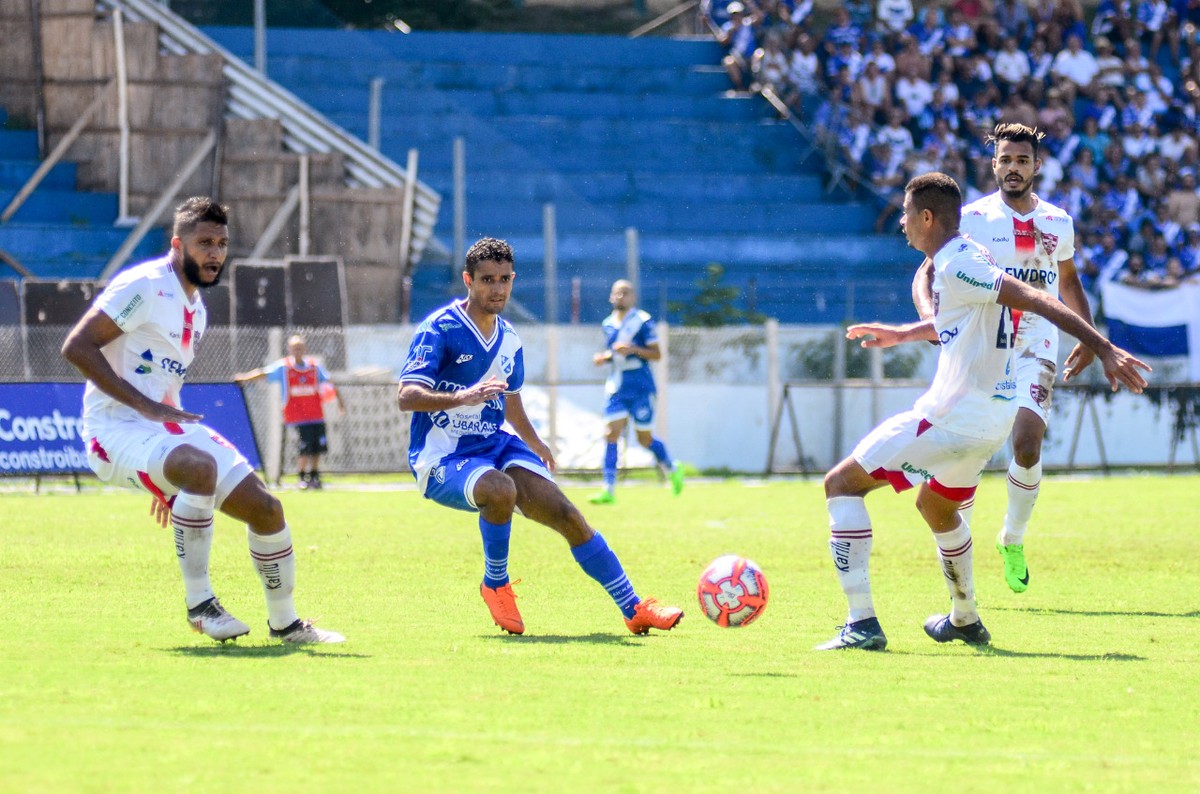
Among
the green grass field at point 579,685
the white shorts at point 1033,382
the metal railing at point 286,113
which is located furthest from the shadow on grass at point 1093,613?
the metal railing at point 286,113

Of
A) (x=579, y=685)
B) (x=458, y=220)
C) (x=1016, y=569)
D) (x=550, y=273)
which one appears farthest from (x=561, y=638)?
(x=458, y=220)

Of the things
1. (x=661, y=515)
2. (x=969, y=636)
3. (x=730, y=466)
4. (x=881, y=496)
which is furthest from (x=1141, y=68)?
(x=969, y=636)

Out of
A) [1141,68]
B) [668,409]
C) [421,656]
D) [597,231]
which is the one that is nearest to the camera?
[421,656]

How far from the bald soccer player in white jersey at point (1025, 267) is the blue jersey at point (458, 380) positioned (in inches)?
133

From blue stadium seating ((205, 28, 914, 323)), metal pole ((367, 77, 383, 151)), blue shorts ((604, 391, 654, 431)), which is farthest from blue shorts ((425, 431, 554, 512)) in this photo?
metal pole ((367, 77, 383, 151))

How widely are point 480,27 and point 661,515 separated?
21548 mm

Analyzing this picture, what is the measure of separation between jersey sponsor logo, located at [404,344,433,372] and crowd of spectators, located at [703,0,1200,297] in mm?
23311

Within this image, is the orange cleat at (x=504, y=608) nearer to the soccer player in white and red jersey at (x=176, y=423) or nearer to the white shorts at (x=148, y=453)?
the soccer player in white and red jersey at (x=176, y=423)

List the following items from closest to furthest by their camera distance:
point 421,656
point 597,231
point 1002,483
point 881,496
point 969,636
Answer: point 421,656
point 969,636
point 881,496
point 1002,483
point 597,231

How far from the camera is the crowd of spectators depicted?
31734 mm

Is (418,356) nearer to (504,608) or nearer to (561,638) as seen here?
(504,608)

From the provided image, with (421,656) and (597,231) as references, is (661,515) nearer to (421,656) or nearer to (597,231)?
(421,656)

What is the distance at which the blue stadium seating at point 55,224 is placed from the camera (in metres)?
27.3

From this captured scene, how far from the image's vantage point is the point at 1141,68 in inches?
1385
